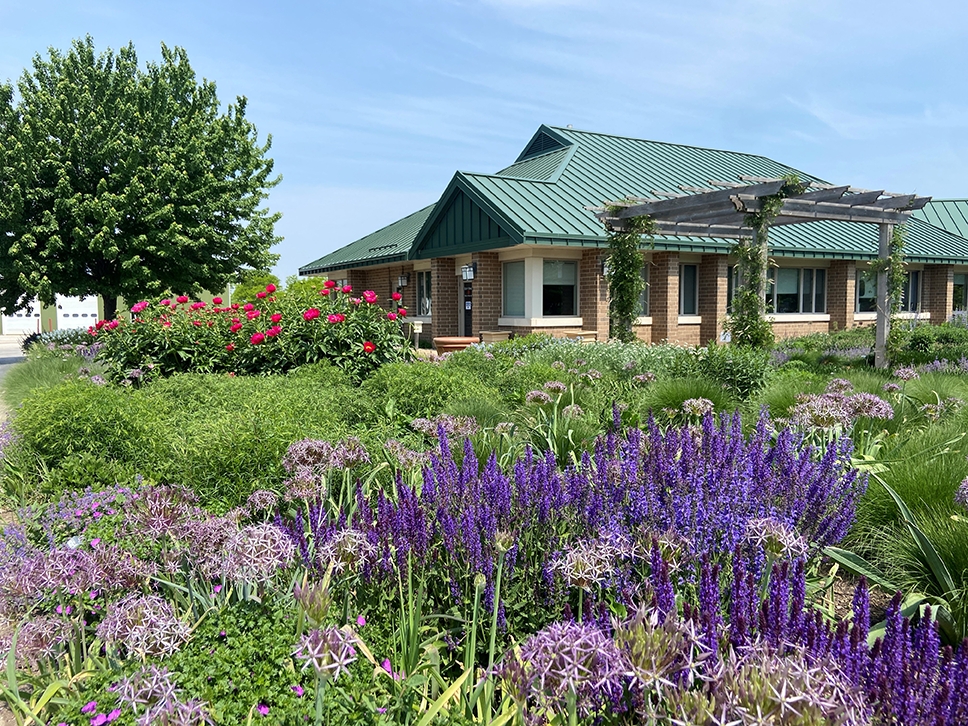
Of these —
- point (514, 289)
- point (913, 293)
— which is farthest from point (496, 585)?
point (913, 293)

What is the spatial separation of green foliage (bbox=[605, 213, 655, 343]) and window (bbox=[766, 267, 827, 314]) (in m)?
8.96

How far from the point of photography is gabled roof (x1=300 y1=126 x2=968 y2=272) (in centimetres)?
1695

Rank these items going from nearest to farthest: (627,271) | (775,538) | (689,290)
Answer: (775,538) < (627,271) < (689,290)

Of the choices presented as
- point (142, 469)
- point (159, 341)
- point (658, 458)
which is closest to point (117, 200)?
point (159, 341)

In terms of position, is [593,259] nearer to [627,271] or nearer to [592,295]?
[592,295]

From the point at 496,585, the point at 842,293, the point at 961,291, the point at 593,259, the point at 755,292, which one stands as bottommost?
the point at 496,585

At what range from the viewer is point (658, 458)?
2.98 metres

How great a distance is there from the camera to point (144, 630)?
6.63ft

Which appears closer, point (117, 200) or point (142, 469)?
point (142, 469)

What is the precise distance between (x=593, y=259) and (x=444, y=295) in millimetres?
5006

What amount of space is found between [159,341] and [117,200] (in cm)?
1452

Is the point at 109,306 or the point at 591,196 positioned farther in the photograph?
the point at 109,306

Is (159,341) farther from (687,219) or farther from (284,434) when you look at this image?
(687,219)

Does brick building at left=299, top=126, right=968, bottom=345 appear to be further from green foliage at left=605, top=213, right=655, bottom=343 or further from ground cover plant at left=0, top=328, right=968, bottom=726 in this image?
ground cover plant at left=0, top=328, right=968, bottom=726
